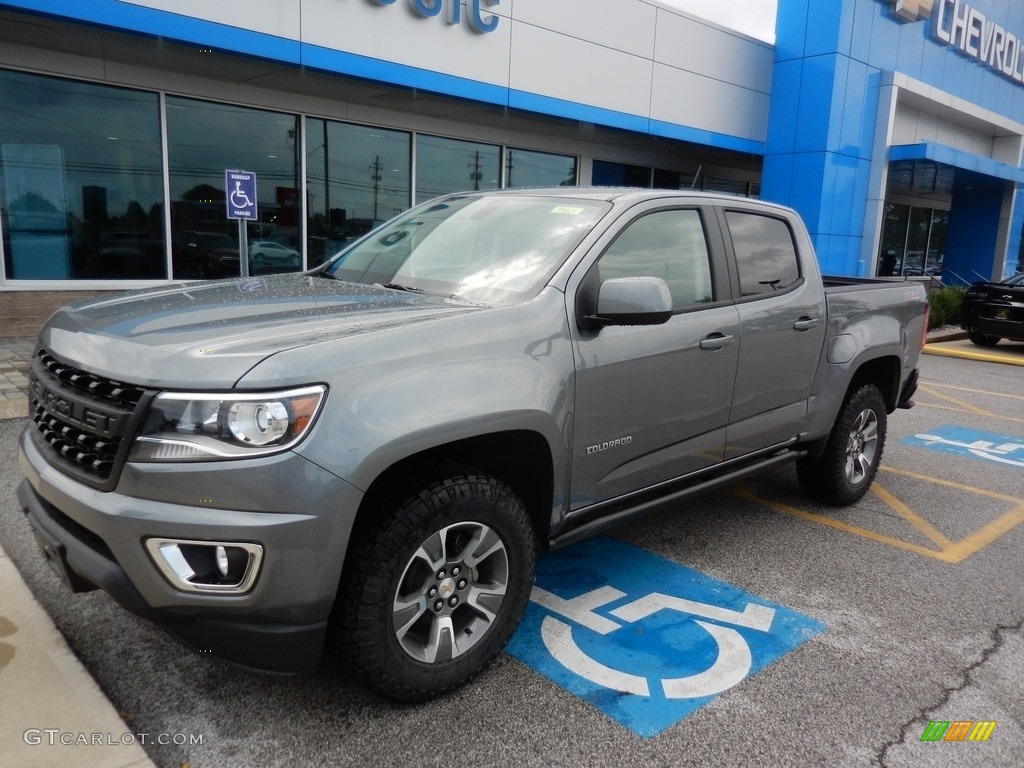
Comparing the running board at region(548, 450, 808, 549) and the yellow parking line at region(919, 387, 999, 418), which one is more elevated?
the running board at region(548, 450, 808, 549)

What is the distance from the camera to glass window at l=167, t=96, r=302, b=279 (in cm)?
1065

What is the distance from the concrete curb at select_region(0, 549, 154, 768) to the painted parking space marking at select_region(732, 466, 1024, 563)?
12.9ft

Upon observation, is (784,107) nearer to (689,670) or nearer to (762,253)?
(762,253)

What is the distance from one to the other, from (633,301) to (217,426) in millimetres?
1551

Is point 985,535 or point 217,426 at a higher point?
point 217,426

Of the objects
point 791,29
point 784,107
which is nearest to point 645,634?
point 784,107

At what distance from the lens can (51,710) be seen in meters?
2.54

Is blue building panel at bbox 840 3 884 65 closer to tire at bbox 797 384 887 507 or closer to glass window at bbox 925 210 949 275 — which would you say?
tire at bbox 797 384 887 507

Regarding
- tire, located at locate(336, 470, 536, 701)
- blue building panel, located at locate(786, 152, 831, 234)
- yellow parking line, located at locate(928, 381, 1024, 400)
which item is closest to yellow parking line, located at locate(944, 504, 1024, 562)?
tire, located at locate(336, 470, 536, 701)

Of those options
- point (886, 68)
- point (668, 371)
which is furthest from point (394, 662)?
point (886, 68)

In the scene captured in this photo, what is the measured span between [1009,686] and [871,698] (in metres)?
0.61

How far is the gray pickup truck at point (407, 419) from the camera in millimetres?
2182

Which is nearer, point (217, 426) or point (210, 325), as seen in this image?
point (217, 426)

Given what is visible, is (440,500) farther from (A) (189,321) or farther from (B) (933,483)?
(B) (933,483)
